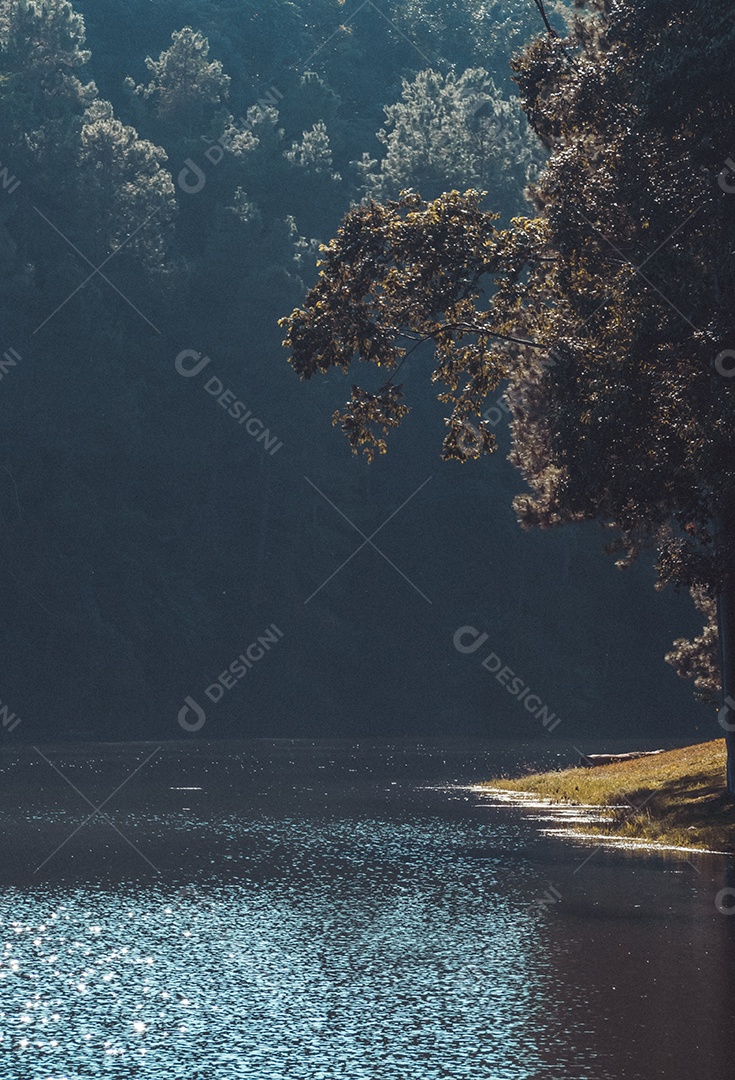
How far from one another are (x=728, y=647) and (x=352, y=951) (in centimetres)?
1574

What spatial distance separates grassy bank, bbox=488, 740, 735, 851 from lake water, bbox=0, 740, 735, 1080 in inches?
66.0

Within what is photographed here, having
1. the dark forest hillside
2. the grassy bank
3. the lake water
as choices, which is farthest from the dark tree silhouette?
the dark forest hillside

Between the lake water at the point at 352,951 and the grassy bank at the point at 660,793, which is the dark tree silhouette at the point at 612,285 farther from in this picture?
the lake water at the point at 352,951

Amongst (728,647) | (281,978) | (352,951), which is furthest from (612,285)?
(281,978)

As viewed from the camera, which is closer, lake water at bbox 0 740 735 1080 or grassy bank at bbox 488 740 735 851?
lake water at bbox 0 740 735 1080

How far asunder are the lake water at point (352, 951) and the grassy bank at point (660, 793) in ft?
5.50

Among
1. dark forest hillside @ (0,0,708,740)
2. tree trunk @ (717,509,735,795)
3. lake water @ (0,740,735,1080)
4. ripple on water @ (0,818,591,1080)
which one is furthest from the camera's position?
dark forest hillside @ (0,0,708,740)

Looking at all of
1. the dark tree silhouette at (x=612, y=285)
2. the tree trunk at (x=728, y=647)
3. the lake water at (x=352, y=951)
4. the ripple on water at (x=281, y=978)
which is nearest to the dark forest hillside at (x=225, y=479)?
the dark tree silhouette at (x=612, y=285)

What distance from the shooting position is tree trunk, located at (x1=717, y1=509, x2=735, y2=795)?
25.7m

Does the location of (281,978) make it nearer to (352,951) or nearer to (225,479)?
(352,951)

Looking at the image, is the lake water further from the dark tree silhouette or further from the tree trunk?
the dark tree silhouette

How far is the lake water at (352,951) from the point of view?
31.5 feet

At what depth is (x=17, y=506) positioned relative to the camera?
7562 cm

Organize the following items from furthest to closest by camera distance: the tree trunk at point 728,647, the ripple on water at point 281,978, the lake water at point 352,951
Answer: the tree trunk at point 728,647 → the lake water at point 352,951 → the ripple on water at point 281,978
